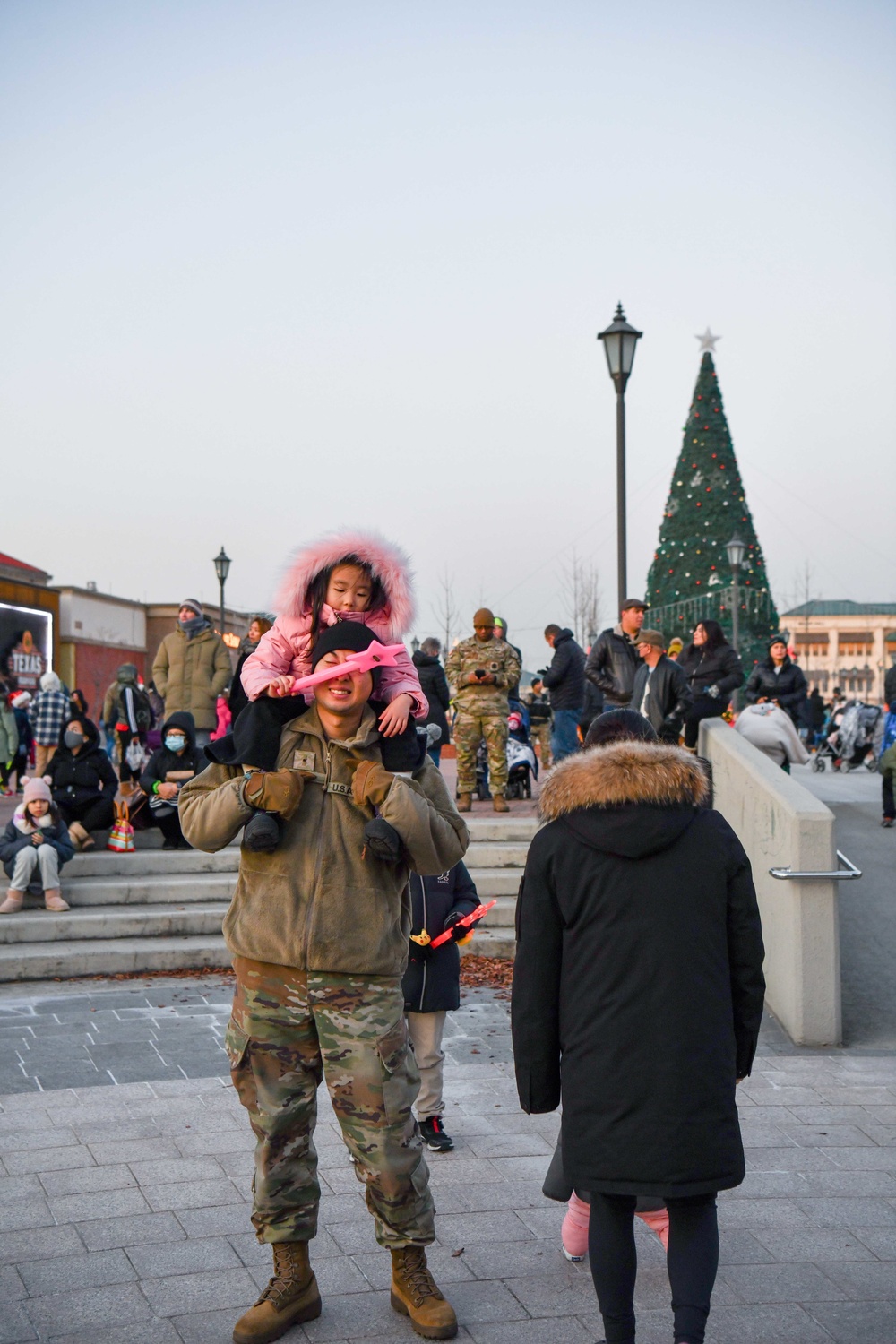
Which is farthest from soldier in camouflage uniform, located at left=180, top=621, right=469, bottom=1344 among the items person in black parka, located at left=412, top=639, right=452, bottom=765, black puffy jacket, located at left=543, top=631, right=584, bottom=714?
black puffy jacket, located at left=543, top=631, right=584, bottom=714

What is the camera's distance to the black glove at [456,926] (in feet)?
16.1

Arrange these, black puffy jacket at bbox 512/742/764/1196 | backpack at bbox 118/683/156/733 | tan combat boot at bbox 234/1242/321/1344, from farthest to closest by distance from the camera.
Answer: backpack at bbox 118/683/156/733, tan combat boot at bbox 234/1242/321/1344, black puffy jacket at bbox 512/742/764/1196

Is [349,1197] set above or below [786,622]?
below

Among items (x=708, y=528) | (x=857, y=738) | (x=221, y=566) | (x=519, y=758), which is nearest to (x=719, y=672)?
(x=519, y=758)

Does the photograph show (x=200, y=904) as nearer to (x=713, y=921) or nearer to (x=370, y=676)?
(x=370, y=676)

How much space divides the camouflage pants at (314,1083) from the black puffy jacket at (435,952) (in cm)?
136

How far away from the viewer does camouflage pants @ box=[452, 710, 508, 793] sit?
11.7 m

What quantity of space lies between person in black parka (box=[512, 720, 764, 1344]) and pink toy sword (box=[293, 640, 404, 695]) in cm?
69

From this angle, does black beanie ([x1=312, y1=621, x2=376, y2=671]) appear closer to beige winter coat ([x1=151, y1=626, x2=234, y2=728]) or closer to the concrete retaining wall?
the concrete retaining wall

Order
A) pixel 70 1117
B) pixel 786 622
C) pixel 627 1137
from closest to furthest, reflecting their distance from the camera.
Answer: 1. pixel 627 1137
2. pixel 70 1117
3. pixel 786 622

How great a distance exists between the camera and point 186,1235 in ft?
13.5

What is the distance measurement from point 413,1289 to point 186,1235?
1003 mm

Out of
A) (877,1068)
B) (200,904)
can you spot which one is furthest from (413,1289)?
(200,904)

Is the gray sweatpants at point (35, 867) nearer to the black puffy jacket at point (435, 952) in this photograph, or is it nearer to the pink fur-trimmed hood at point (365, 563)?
the black puffy jacket at point (435, 952)
